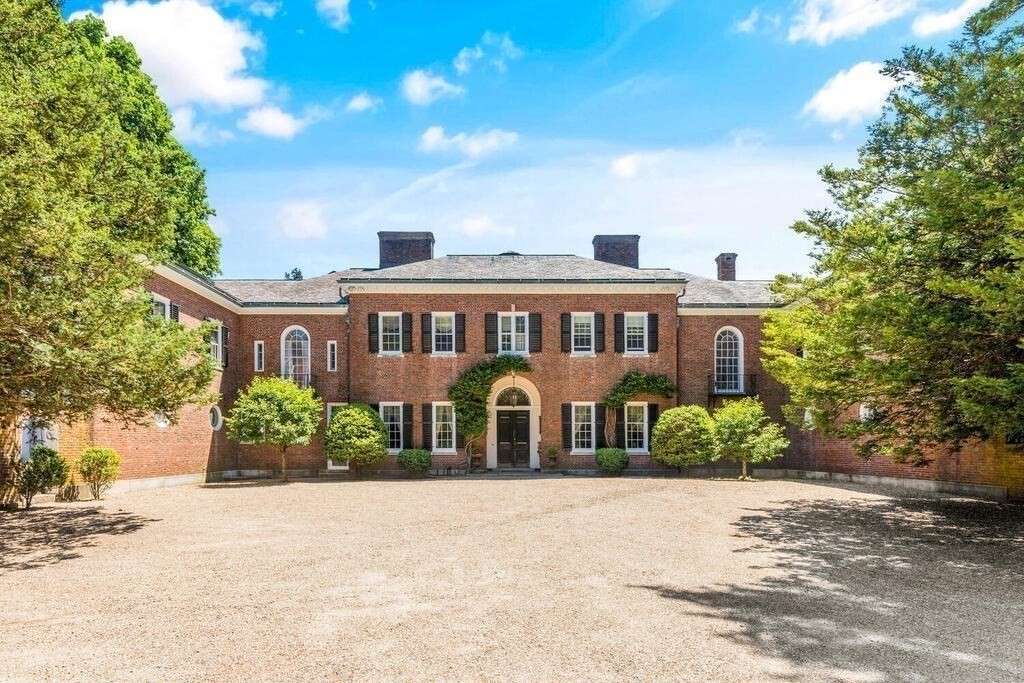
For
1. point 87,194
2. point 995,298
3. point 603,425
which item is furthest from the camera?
point 603,425

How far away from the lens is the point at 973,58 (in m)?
A: 11.5

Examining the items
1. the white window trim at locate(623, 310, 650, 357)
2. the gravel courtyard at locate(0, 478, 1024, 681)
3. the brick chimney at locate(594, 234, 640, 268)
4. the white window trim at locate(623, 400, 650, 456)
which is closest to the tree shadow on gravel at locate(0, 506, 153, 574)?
the gravel courtyard at locate(0, 478, 1024, 681)

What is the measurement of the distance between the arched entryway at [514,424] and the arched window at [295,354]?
6958mm

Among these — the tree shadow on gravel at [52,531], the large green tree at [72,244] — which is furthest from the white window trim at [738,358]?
the tree shadow on gravel at [52,531]

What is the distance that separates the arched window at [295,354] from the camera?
25.2 meters

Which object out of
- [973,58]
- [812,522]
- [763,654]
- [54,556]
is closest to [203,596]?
[54,556]

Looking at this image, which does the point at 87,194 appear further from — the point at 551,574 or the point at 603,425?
the point at 603,425

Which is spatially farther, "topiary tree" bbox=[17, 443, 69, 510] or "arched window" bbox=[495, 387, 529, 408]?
"arched window" bbox=[495, 387, 529, 408]

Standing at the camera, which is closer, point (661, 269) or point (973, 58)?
point (973, 58)

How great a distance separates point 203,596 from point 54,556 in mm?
3910

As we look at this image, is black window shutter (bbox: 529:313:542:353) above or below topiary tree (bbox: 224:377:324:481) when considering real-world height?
above

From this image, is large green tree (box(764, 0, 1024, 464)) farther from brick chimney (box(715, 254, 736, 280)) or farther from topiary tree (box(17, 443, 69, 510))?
brick chimney (box(715, 254, 736, 280))

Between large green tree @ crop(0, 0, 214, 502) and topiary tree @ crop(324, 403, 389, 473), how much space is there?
31.6 ft

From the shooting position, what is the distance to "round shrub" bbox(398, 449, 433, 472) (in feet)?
76.0
